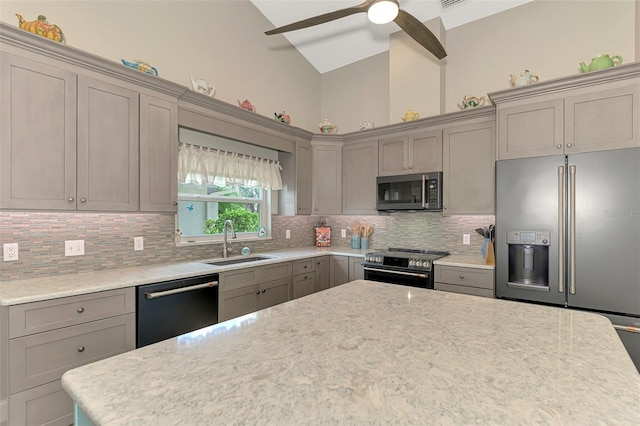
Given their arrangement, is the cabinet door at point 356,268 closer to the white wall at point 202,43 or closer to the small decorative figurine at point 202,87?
the white wall at point 202,43

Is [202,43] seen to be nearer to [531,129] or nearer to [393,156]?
[393,156]

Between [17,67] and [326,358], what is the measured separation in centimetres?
243

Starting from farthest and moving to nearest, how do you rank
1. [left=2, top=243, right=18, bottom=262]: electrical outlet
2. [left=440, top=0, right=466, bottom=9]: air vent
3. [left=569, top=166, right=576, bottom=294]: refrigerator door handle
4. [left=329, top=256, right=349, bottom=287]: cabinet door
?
[left=329, top=256, right=349, bottom=287]: cabinet door < [left=440, top=0, right=466, bottom=9]: air vent < [left=569, top=166, right=576, bottom=294]: refrigerator door handle < [left=2, top=243, right=18, bottom=262]: electrical outlet

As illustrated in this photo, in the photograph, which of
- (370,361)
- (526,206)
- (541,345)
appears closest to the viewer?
(370,361)

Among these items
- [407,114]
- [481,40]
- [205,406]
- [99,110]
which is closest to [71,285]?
[99,110]

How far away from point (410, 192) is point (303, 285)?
1608mm

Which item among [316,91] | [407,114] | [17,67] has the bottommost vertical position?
[17,67]

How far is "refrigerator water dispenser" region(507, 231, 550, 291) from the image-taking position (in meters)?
2.51

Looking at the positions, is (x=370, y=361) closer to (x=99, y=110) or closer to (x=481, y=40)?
(x=99, y=110)

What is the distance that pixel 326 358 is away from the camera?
2.86 feet

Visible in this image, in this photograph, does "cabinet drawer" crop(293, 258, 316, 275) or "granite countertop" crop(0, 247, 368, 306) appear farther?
"cabinet drawer" crop(293, 258, 316, 275)

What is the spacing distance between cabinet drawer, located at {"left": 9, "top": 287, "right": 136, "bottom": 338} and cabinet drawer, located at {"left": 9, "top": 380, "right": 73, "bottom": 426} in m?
0.34

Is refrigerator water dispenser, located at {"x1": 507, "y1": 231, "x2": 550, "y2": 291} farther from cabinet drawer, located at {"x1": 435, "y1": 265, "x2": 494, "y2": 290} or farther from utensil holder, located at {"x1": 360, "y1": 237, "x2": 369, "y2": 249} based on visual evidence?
utensil holder, located at {"x1": 360, "y1": 237, "x2": 369, "y2": 249}

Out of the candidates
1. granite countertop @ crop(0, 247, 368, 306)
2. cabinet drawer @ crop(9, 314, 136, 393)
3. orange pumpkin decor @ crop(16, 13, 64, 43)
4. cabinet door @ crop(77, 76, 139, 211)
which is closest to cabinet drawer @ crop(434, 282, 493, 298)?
granite countertop @ crop(0, 247, 368, 306)
